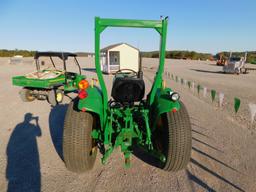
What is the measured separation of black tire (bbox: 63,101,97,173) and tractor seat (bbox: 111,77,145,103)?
1.99ft

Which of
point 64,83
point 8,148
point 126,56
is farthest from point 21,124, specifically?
point 126,56

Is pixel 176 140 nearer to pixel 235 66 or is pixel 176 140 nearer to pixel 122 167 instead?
pixel 122 167

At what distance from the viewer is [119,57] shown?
1730cm

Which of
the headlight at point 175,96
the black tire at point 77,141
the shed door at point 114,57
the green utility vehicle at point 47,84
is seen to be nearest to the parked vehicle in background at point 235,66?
the shed door at point 114,57

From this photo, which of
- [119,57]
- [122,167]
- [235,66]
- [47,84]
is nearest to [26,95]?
[47,84]

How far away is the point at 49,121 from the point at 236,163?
4356mm

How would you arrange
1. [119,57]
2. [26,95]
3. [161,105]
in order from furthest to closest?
[119,57] < [26,95] < [161,105]

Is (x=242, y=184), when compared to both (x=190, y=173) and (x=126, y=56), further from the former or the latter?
(x=126, y=56)

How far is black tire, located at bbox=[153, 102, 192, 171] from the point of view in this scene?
2.58m

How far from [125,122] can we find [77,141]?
0.73 meters

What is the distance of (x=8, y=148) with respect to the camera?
3.48 metres

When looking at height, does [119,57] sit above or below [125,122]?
above

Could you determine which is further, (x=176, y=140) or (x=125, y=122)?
(x=125, y=122)

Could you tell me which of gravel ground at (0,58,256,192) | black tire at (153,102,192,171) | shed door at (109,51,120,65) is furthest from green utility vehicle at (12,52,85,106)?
shed door at (109,51,120,65)
